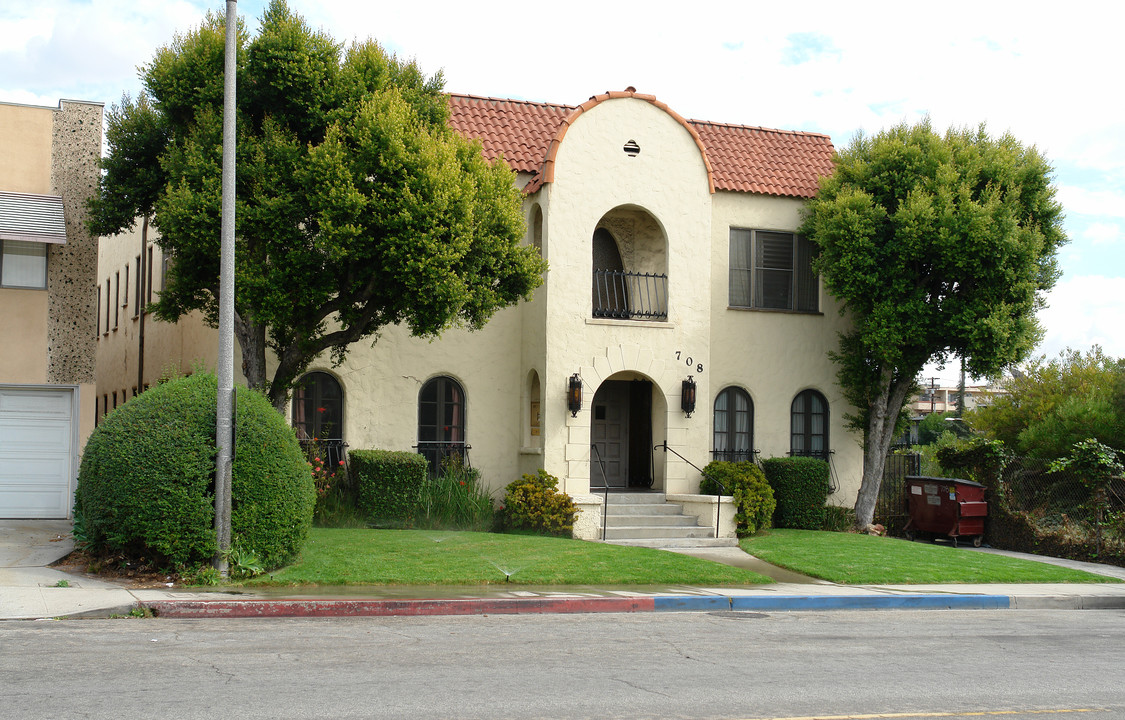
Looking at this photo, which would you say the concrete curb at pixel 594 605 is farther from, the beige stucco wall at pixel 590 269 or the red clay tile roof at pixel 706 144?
the red clay tile roof at pixel 706 144

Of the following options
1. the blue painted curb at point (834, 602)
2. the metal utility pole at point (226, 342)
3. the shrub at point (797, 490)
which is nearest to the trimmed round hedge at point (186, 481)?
the metal utility pole at point (226, 342)

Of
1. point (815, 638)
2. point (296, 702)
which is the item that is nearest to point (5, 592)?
point (296, 702)

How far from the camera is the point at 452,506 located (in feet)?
59.9

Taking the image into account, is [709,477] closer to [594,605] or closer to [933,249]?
[933,249]

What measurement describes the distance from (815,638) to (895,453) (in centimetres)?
1280

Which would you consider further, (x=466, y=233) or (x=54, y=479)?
(x=54, y=479)

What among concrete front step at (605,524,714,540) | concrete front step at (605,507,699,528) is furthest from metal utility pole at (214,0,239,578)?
concrete front step at (605,507,699,528)

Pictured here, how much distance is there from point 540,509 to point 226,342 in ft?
23.2

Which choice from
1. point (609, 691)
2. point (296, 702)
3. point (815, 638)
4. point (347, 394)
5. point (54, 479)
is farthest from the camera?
point (347, 394)

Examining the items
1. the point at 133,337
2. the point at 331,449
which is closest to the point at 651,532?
the point at 331,449

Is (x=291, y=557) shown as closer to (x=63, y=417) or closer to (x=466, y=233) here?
(x=466, y=233)

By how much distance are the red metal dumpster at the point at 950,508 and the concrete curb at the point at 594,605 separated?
5.66m

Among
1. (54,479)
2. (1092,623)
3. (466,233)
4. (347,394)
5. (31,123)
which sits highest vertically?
(31,123)

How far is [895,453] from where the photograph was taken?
22.4 metres
